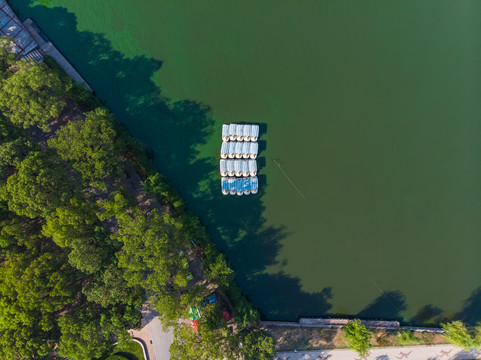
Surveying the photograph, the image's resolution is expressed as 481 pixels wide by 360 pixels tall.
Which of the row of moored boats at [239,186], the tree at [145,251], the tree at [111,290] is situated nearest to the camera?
the tree at [145,251]

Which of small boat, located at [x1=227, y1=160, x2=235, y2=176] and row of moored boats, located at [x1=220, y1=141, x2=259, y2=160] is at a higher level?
row of moored boats, located at [x1=220, y1=141, x2=259, y2=160]

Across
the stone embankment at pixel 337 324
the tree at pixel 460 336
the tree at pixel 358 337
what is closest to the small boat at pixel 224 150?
the stone embankment at pixel 337 324

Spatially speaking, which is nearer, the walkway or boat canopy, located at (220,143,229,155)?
the walkway

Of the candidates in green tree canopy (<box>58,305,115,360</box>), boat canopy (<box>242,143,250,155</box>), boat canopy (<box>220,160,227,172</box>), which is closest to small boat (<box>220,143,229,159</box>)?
boat canopy (<box>220,160,227,172</box>)

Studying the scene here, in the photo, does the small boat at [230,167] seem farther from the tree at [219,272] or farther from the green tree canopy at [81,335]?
the green tree canopy at [81,335]

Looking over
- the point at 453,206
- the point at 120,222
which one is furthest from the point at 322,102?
the point at 120,222

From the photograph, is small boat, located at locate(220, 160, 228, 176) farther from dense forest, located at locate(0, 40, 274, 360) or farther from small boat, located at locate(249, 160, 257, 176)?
dense forest, located at locate(0, 40, 274, 360)

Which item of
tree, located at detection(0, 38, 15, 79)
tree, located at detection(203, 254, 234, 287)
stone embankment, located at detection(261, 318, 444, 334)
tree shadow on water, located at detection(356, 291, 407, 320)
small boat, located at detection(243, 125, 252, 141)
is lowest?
stone embankment, located at detection(261, 318, 444, 334)
